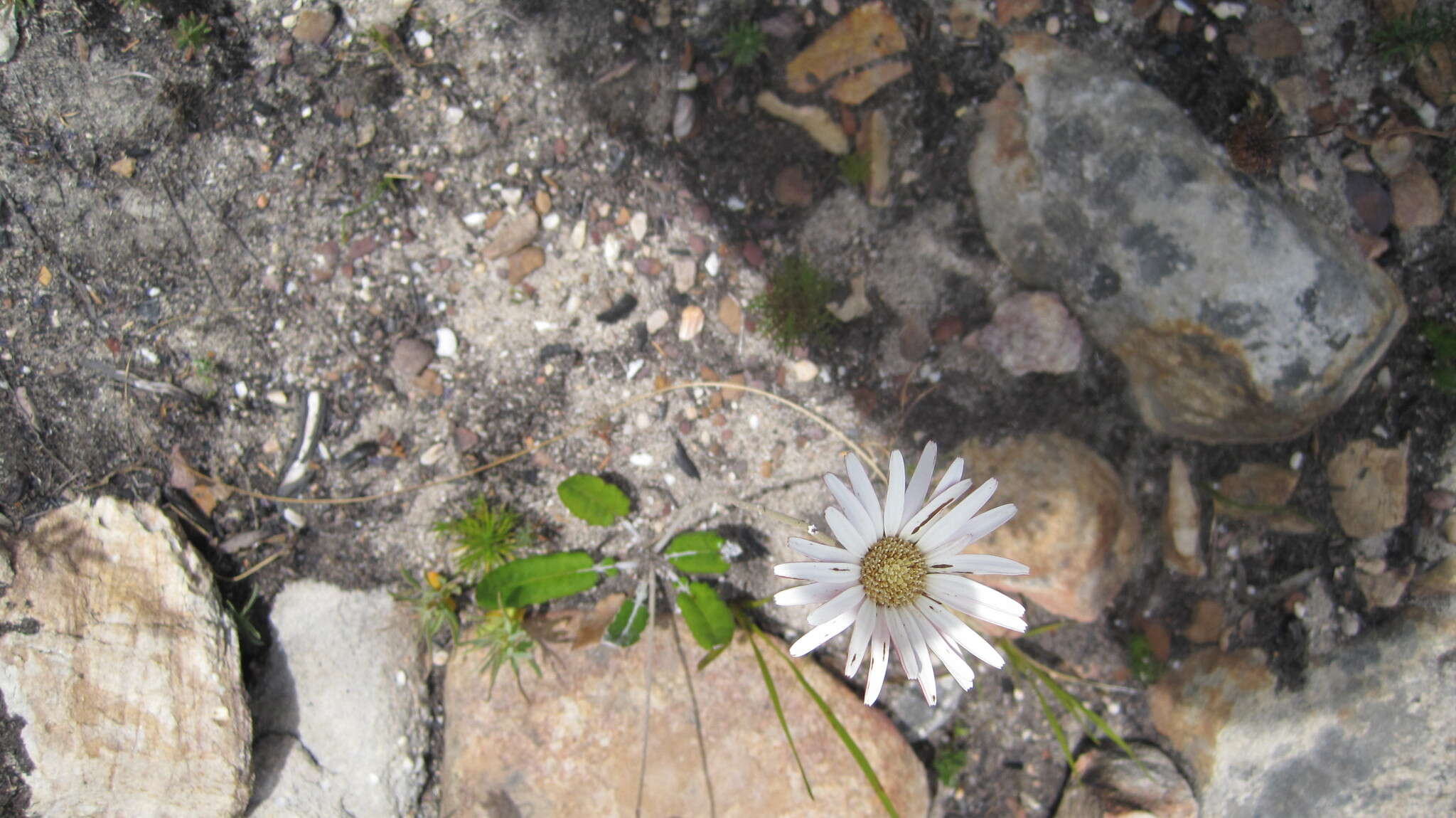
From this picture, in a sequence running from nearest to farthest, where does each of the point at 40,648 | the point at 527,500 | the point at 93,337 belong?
1. the point at 40,648
2. the point at 93,337
3. the point at 527,500

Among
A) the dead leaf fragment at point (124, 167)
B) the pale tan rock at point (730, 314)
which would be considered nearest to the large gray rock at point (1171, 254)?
the pale tan rock at point (730, 314)

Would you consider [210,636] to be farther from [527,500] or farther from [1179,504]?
[1179,504]

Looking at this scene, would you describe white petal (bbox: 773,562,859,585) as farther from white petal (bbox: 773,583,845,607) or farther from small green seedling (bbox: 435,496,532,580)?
small green seedling (bbox: 435,496,532,580)

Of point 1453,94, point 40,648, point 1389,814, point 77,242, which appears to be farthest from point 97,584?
point 1453,94

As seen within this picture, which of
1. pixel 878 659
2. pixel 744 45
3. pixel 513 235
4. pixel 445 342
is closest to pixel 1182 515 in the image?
pixel 878 659

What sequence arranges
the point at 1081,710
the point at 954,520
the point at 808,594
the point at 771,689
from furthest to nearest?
the point at 1081,710
the point at 771,689
the point at 954,520
the point at 808,594

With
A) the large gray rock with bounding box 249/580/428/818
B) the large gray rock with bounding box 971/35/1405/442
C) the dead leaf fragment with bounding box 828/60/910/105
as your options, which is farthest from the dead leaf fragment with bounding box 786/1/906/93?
the large gray rock with bounding box 249/580/428/818

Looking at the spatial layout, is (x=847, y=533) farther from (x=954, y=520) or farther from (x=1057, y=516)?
(x=1057, y=516)
